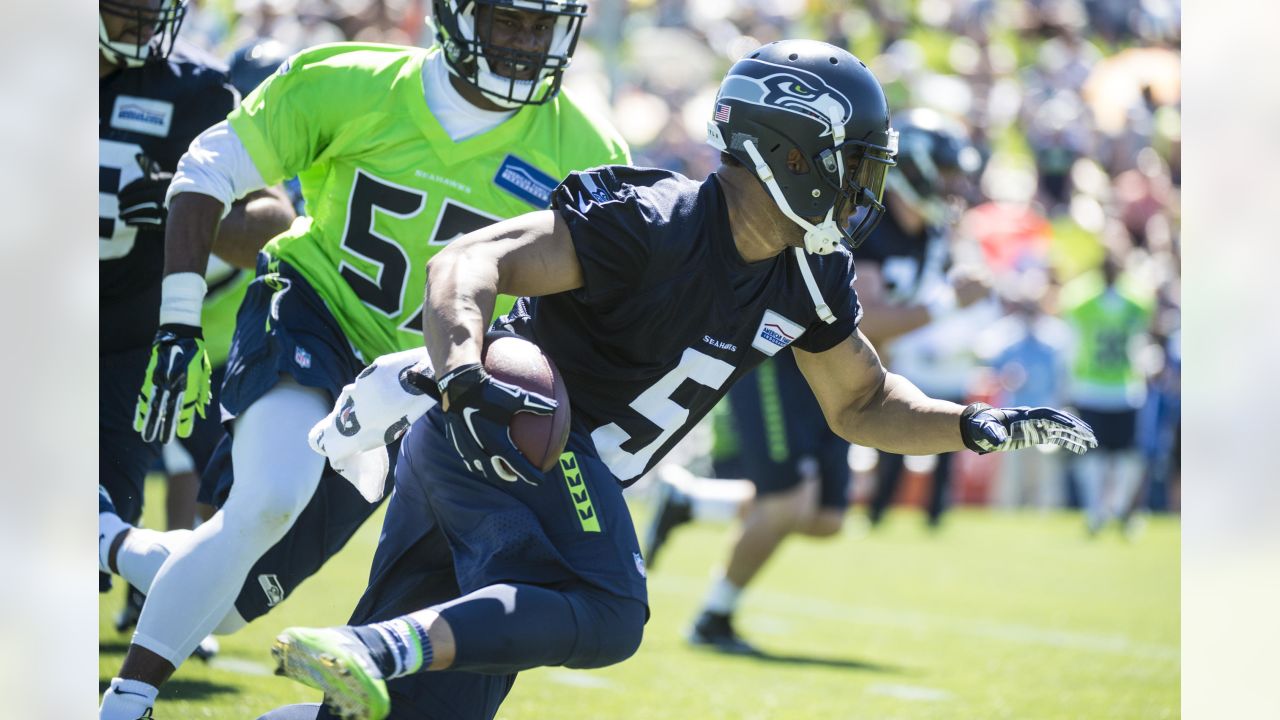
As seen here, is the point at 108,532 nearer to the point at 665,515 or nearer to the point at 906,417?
the point at 906,417

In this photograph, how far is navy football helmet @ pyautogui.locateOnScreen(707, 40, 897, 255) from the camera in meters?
3.02

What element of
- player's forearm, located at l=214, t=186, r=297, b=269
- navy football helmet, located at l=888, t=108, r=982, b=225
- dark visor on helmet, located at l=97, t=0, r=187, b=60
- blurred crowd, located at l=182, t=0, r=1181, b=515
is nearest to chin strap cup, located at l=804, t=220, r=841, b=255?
player's forearm, located at l=214, t=186, r=297, b=269

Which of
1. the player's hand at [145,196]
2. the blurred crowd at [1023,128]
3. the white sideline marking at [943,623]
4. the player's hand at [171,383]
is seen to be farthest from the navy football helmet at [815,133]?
the blurred crowd at [1023,128]

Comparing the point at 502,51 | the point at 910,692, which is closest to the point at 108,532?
the point at 502,51

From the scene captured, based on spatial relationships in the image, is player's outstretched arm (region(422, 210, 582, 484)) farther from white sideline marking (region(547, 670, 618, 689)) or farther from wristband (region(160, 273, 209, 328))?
white sideline marking (region(547, 670, 618, 689))

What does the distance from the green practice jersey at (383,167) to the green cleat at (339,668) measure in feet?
4.44

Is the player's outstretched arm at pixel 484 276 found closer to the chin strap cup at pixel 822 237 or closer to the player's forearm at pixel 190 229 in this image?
the chin strap cup at pixel 822 237

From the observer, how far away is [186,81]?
4207mm

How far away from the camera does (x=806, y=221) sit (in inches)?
119

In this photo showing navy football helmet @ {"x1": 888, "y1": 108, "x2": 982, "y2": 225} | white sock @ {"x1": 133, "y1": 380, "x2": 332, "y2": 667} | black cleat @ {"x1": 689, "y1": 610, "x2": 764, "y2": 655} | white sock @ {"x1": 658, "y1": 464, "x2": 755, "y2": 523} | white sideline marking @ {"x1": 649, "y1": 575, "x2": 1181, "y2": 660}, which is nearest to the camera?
white sock @ {"x1": 133, "y1": 380, "x2": 332, "y2": 667}

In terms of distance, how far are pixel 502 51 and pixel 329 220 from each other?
1.96 ft

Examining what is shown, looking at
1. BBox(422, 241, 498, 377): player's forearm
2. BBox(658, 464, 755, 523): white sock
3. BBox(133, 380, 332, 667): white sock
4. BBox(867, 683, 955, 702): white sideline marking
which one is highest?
BBox(422, 241, 498, 377): player's forearm

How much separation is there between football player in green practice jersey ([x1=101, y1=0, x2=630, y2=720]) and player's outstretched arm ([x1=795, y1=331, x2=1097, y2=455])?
0.80 metres

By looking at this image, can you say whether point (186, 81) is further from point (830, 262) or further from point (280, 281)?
point (830, 262)
